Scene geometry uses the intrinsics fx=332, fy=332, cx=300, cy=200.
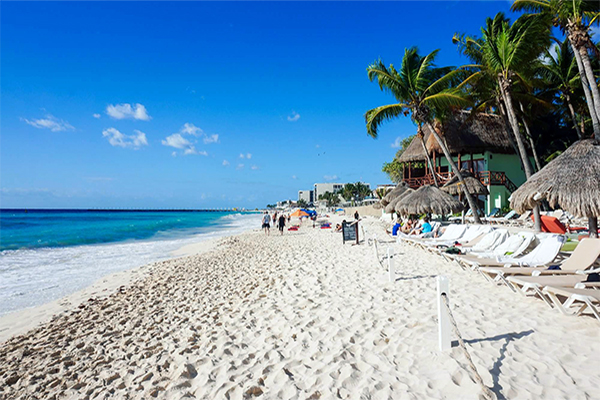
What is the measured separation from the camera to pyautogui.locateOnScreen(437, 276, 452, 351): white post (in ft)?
10.3

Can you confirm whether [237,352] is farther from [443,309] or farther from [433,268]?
[433,268]

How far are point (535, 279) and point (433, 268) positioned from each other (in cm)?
258

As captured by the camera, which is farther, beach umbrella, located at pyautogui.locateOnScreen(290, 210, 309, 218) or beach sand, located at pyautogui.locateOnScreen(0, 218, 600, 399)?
beach umbrella, located at pyautogui.locateOnScreen(290, 210, 309, 218)

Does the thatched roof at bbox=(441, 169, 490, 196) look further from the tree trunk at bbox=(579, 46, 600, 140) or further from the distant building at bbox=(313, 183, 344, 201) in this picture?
the distant building at bbox=(313, 183, 344, 201)

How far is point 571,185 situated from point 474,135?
632 inches

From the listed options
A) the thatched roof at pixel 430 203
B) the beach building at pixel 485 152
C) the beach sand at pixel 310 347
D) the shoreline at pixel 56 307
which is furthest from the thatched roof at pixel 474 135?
the shoreline at pixel 56 307

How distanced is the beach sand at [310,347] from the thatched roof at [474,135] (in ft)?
55.0

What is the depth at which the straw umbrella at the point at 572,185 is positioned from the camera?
630 cm

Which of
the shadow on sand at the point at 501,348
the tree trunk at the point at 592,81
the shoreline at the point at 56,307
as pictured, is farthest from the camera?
the tree trunk at the point at 592,81

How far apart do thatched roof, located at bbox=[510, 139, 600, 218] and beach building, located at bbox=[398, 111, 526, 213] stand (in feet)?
43.4

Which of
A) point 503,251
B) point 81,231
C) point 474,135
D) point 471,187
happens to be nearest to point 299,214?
point 471,187

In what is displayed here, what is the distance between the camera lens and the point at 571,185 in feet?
21.6

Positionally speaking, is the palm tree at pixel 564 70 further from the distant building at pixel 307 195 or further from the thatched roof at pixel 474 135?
the distant building at pixel 307 195

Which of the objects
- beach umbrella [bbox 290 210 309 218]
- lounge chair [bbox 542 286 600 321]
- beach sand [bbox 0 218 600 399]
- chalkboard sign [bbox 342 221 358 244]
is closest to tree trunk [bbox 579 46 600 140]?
beach sand [bbox 0 218 600 399]
